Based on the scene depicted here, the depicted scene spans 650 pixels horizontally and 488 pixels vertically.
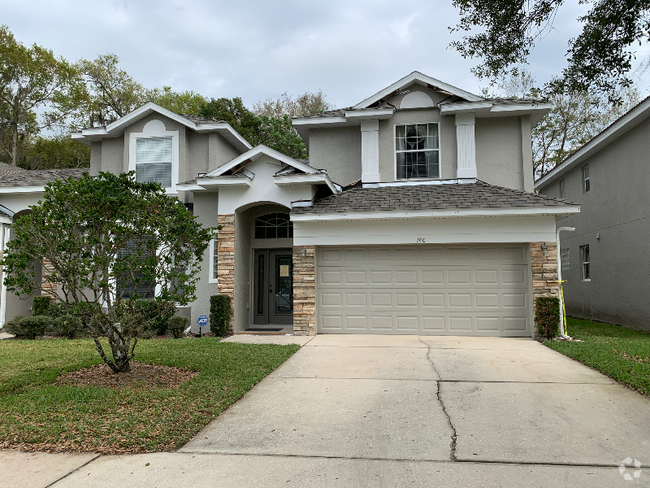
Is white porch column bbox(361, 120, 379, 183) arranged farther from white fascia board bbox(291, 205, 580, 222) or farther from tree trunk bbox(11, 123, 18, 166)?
tree trunk bbox(11, 123, 18, 166)

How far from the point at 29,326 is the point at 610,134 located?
1634 cm

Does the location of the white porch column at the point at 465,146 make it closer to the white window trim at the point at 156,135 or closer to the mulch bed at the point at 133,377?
the white window trim at the point at 156,135

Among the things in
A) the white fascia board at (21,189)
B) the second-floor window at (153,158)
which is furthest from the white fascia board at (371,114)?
the white fascia board at (21,189)

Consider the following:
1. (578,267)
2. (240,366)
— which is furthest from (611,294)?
(240,366)

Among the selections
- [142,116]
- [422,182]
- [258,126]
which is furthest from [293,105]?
[422,182]

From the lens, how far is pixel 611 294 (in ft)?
47.6

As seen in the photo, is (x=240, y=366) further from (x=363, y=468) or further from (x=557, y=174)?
(x=557, y=174)

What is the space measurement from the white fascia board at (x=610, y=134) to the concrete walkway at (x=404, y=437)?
781cm

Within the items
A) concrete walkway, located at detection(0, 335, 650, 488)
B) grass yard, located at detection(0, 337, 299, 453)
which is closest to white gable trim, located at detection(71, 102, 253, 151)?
grass yard, located at detection(0, 337, 299, 453)

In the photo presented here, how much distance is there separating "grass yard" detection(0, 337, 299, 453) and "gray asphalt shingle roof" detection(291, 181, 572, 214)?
405 cm

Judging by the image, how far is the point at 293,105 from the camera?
3072 cm

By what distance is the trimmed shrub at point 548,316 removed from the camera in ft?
34.9

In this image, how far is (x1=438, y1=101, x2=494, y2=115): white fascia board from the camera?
41.7 ft

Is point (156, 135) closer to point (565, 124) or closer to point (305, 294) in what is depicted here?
point (305, 294)
